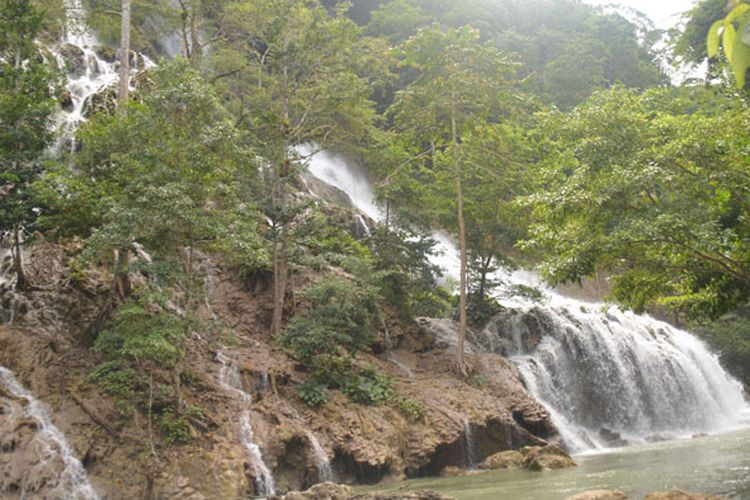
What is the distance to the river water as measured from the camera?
360 inches

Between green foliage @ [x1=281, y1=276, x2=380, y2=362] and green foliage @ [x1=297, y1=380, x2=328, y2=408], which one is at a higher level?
green foliage @ [x1=281, y1=276, x2=380, y2=362]

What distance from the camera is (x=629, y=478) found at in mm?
10492

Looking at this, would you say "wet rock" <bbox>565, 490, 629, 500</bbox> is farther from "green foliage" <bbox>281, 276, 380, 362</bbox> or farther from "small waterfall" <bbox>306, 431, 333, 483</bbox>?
"green foliage" <bbox>281, 276, 380, 362</bbox>

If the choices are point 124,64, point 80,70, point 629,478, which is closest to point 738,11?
point 629,478

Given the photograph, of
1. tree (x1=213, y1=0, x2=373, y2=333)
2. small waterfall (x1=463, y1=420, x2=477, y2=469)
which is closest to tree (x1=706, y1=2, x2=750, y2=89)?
small waterfall (x1=463, y1=420, x2=477, y2=469)

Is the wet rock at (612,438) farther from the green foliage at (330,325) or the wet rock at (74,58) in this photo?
the wet rock at (74,58)

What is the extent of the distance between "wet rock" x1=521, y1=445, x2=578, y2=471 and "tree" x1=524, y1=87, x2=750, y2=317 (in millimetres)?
3856

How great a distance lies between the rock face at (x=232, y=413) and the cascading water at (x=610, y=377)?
2.55m

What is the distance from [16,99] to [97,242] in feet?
12.4

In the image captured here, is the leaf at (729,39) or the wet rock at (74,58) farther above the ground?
the wet rock at (74,58)

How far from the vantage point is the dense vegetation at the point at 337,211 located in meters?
9.73

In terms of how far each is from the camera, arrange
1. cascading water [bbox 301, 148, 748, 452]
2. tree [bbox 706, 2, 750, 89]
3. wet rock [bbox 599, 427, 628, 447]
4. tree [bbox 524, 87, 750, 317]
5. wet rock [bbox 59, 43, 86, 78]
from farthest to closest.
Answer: wet rock [bbox 59, 43, 86, 78] → cascading water [bbox 301, 148, 748, 452] → wet rock [bbox 599, 427, 628, 447] → tree [bbox 524, 87, 750, 317] → tree [bbox 706, 2, 750, 89]

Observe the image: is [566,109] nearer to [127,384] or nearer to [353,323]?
[353,323]

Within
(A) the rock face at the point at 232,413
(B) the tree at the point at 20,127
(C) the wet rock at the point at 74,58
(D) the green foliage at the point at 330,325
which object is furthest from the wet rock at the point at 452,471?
(C) the wet rock at the point at 74,58
